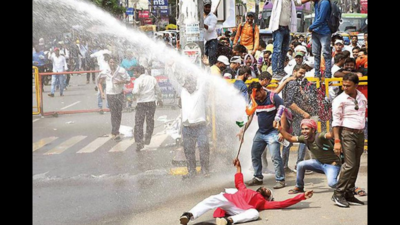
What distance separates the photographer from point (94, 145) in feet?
40.5

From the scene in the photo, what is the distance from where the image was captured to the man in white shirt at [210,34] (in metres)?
Result: 12.1

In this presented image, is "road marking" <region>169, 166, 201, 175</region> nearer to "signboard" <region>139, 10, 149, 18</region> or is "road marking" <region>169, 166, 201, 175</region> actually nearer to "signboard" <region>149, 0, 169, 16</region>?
"signboard" <region>139, 10, 149, 18</region>


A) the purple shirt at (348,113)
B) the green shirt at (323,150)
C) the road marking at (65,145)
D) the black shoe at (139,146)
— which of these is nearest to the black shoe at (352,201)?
the green shirt at (323,150)

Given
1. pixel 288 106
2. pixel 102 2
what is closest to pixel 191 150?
pixel 288 106

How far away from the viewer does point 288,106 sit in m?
9.52

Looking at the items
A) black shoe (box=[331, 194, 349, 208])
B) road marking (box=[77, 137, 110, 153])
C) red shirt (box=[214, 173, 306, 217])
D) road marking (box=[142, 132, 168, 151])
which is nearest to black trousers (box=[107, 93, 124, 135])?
road marking (box=[77, 137, 110, 153])

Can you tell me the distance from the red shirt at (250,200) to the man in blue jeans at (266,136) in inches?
45.3

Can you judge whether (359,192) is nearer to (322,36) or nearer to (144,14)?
(322,36)

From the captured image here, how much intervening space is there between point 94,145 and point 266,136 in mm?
4816

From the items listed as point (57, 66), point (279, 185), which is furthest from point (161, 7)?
point (279, 185)

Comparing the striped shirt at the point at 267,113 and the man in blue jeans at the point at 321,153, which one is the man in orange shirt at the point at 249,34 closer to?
the striped shirt at the point at 267,113

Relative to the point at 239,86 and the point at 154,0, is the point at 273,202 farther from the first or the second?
the point at 154,0

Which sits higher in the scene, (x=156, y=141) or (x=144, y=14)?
(x=144, y=14)
